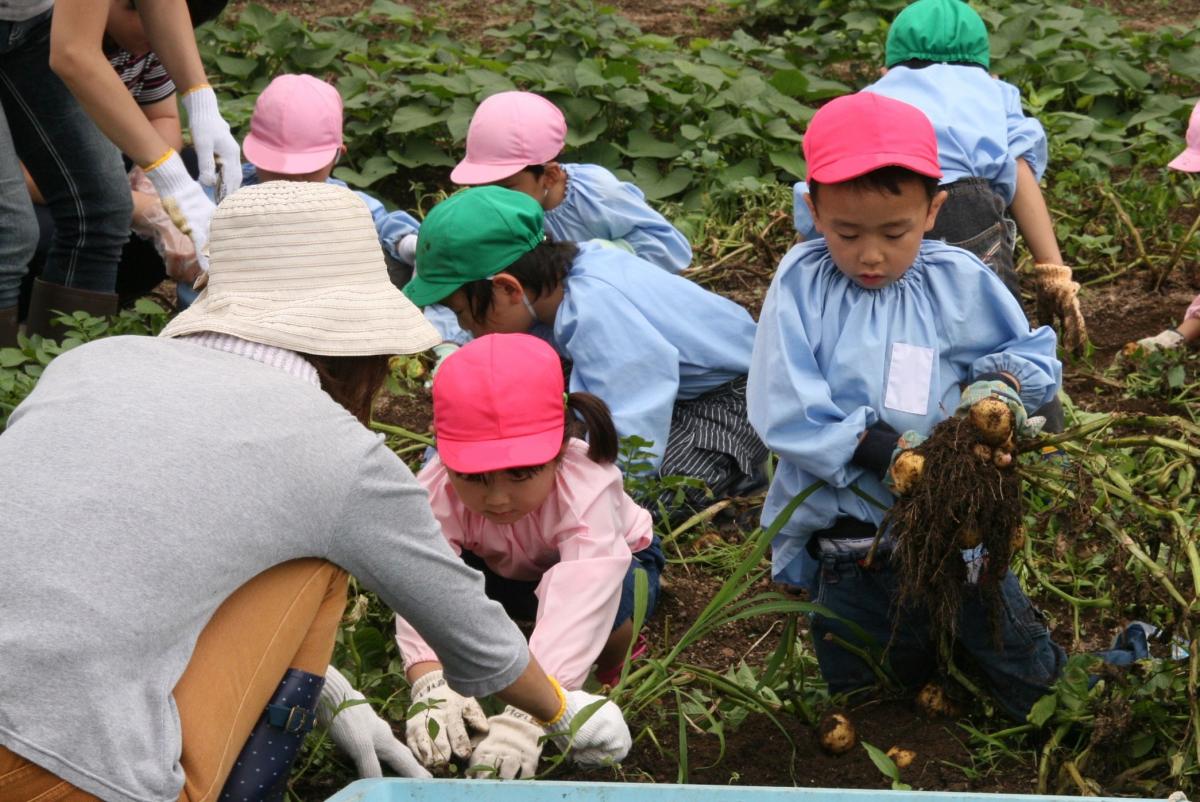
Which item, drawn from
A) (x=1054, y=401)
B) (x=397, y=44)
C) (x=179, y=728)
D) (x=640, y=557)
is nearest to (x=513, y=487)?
(x=640, y=557)

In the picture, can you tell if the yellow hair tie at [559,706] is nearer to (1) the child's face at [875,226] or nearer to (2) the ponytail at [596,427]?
(2) the ponytail at [596,427]

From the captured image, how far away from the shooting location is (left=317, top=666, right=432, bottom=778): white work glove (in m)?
2.19

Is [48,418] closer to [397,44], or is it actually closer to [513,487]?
[513,487]

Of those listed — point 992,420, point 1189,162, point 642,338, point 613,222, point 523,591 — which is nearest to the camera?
point 992,420

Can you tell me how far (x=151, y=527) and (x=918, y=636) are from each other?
127cm

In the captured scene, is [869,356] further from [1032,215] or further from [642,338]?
[1032,215]

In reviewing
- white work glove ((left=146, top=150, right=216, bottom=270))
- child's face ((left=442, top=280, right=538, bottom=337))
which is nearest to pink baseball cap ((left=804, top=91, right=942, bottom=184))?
child's face ((left=442, top=280, right=538, bottom=337))

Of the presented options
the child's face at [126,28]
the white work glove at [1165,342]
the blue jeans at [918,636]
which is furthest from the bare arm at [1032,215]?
the child's face at [126,28]

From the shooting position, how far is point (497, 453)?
2395mm

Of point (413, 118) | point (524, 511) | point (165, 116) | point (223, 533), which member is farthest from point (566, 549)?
point (413, 118)

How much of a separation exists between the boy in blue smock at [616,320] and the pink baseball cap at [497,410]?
25.6 inches

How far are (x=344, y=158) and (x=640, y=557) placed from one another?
299 centimetres

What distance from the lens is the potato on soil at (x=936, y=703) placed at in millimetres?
2479

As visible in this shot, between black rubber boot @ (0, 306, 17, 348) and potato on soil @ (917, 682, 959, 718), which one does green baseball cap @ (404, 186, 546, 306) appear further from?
potato on soil @ (917, 682, 959, 718)
